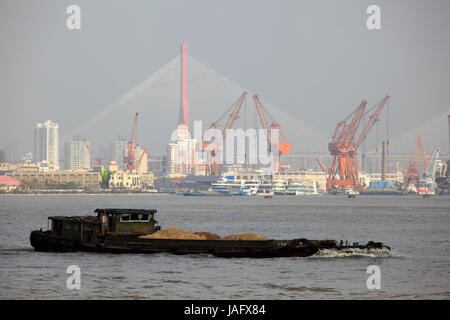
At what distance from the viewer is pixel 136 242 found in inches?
2399

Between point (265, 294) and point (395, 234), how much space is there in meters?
50.4

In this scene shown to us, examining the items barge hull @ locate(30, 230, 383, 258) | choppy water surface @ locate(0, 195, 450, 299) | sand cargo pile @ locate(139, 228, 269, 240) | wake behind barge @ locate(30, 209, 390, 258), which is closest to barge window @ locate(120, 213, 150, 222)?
wake behind barge @ locate(30, 209, 390, 258)


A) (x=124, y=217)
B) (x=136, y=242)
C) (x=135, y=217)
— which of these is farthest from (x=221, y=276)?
(x=124, y=217)

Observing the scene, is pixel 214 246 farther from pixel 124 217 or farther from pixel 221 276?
pixel 221 276

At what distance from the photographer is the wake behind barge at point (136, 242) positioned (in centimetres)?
5938

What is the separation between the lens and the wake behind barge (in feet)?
195

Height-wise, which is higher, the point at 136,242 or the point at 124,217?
the point at 124,217

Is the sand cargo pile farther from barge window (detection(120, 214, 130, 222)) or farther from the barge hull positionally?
barge window (detection(120, 214, 130, 222))

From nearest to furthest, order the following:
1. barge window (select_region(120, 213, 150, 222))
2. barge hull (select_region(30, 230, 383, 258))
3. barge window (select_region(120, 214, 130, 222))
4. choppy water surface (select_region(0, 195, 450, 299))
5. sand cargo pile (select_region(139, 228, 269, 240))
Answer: choppy water surface (select_region(0, 195, 450, 299)) < barge hull (select_region(30, 230, 383, 258)) < sand cargo pile (select_region(139, 228, 269, 240)) < barge window (select_region(120, 214, 130, 222)) < barge window (select_region(120, 213, 150, 222))

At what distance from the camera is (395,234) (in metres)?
93.3

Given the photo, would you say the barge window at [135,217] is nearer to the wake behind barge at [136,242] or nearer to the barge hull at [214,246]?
the wake behind barge at [136,242]

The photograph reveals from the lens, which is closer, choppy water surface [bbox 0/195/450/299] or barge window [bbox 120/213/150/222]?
choppy water surface [bbox 0/195/450/299]

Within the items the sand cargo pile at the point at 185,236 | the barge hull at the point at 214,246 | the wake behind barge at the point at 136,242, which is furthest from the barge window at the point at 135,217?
the sand cargo pile at the point at 185,236
